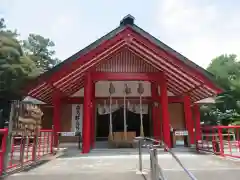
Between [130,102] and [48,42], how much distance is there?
30.8 m

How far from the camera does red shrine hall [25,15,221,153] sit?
7434 mm

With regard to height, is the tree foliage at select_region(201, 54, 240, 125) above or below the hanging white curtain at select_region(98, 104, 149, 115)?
above

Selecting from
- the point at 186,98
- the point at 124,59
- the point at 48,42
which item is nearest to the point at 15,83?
the point at 124,59

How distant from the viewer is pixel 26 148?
5.54m

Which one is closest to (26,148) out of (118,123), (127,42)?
(127,42)

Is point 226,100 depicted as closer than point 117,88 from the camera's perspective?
No

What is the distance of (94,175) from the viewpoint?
3.99 meters

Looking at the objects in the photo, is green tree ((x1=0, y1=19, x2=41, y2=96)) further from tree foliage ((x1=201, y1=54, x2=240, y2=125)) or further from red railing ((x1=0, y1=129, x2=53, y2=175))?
tree foliage ((x1=201, y1=54, x2=240, y2=125))

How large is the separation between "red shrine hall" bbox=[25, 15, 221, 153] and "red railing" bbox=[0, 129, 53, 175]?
4.20 feet

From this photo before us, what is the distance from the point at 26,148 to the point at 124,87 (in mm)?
5711

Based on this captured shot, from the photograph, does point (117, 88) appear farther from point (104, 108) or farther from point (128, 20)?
point (128, 20)

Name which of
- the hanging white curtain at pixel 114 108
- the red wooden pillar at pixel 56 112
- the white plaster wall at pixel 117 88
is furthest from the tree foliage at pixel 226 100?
the red wooden pillar at pixel 56 112

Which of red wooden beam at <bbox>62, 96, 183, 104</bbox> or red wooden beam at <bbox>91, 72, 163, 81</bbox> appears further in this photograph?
red wooden beam at <bbox>62, 96, 183, 104</bbox>

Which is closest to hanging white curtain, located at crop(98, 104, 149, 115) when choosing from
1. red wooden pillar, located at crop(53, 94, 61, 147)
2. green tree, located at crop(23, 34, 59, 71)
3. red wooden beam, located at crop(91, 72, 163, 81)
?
red wooden pillar, located at crop(53, 94, 61, 147)
